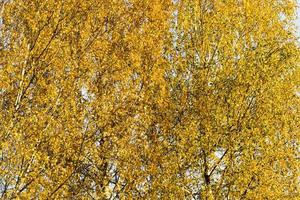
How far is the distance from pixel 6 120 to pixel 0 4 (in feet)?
10.6

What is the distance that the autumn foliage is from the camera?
10.4m

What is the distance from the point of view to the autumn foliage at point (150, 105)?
10414 millimetres

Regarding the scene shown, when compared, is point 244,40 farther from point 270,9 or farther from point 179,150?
point 179,150

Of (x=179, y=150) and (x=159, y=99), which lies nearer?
(x=179, y=150)

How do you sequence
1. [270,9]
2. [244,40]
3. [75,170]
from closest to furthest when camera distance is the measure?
[75,170]
[244,40]
[270,9]

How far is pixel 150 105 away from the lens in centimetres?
1224

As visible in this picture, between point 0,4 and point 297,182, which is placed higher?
point 0,4

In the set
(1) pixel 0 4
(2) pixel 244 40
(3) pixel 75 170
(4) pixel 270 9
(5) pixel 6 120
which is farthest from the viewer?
(4) pixel 270 9

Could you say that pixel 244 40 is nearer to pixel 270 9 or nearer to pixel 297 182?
pixel 270 9

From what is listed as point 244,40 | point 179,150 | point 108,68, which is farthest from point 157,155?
point 244,40

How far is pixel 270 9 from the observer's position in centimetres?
1372

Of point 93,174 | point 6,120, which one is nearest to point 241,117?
point 93,174

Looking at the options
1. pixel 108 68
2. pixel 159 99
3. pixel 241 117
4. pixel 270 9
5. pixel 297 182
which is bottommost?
pixel 297 182

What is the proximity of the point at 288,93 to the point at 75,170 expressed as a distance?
5.61 m
